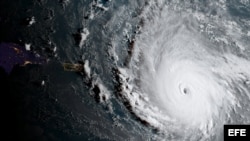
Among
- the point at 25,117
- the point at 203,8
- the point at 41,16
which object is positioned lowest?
the point at 25,117

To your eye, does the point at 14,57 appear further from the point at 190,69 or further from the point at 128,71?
the point at 190,69

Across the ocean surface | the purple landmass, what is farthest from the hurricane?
the purple landmass

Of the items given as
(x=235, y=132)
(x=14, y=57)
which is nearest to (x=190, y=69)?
(x=235, y=132)

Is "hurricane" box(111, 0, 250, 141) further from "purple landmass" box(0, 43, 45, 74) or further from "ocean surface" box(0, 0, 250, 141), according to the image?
"purple landmass" box(0, 43, 45, 74)

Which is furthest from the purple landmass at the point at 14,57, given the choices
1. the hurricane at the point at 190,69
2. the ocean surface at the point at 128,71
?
the hurricane at the point at 190,69

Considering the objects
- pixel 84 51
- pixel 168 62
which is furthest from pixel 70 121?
pixel 168 62

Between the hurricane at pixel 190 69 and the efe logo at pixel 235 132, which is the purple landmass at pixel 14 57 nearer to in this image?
the hurricane at pixel 190 69

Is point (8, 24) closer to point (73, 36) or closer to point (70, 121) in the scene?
point (73, 36)
